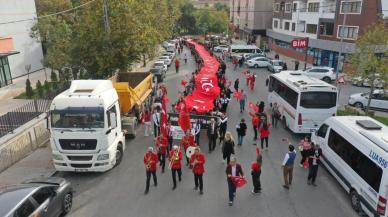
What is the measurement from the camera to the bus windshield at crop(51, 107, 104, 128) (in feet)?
42.2

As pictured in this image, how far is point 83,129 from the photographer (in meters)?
12.8

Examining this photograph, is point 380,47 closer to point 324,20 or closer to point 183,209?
point 183,209

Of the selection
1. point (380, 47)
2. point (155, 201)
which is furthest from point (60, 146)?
point (380, 47)

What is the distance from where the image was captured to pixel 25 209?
874 centimetres

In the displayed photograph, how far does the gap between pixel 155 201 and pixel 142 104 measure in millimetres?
9700

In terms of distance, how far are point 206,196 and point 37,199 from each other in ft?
17.8

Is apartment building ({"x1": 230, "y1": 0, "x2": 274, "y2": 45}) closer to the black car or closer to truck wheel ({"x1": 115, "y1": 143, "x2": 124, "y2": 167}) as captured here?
truck wheel ({"x1": 115, "y1": 143, "x2": 124, "y2": 167})

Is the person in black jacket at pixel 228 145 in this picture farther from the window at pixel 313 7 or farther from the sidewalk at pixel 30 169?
the window at pixel 313 7

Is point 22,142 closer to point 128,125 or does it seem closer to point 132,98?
point 128,125

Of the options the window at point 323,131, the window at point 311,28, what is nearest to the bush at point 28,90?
the window at point 323,131

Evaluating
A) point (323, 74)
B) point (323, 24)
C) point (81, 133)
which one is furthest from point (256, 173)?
point (323, 24)

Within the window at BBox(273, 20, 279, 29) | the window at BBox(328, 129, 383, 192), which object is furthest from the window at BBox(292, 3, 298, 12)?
the window at BBox(328, 129, 383, 192)

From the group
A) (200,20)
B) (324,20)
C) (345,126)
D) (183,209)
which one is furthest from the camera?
(200,20)

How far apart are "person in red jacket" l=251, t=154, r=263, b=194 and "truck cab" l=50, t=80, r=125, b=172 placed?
550 cm
